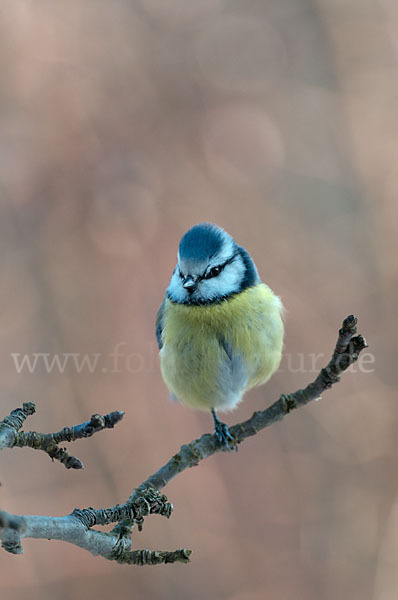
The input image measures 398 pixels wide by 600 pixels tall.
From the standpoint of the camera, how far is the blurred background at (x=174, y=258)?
2.65 metres

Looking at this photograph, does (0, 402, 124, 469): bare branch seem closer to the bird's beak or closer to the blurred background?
the bird's beak

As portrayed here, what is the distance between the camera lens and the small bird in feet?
5.80

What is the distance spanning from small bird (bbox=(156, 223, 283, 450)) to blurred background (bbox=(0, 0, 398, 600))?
903 mm

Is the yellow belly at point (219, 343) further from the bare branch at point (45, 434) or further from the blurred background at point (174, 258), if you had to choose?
the blurred background at point (174, 258)

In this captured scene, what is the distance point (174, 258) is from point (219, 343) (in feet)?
3.72

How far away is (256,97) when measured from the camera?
3184 mm

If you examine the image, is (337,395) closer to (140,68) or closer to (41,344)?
(41,344)

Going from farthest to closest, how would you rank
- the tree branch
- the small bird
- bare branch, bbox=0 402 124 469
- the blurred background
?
the blurred background
the small bird
bare branch, bbox=0 402 124 469
the tree branch

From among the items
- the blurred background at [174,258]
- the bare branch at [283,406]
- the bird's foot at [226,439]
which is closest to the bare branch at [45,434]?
the bare branch at [283,406]

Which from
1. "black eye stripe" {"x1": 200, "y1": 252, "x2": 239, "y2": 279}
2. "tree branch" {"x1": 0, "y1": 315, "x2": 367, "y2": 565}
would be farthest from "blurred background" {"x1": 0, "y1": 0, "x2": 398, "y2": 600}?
"tree branch" {"x1": 0, "y1": 315, "x2": 367, "y2": 565}

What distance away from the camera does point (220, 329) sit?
1.77m

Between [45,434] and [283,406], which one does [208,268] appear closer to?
[283,406]

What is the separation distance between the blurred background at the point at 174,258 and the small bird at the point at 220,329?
2.96ft

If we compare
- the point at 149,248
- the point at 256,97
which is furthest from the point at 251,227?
the point at 256,97
